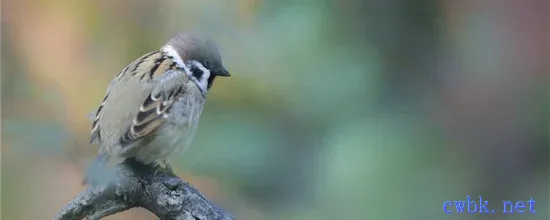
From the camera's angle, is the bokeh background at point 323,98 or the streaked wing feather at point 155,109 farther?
the bokeh background at point 323,98

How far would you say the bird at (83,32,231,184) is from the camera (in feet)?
3.15

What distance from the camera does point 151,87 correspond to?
100cm

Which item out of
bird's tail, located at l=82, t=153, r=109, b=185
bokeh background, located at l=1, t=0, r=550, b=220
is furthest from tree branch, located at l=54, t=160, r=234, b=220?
bokeh background, located at l=1, t=0, r=550, b=220

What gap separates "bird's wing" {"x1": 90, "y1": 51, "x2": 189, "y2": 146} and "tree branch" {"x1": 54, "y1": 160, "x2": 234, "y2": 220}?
6 centimetres

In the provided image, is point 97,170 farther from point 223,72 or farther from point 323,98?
point 323,98

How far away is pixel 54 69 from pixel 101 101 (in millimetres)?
113

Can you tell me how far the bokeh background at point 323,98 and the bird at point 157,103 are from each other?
0.04 meters

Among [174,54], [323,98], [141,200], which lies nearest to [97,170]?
[141,200]

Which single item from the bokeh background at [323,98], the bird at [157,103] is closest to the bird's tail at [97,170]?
the bird at [157,103]

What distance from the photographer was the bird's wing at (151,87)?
967 mm

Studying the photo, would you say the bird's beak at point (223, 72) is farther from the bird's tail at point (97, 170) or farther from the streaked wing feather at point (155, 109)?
the bird's tail at point (97, 170)

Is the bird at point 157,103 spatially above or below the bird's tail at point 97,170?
above

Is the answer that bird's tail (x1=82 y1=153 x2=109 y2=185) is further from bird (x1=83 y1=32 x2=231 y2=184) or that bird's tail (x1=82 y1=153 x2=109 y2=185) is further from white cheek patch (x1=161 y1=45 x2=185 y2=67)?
white cheek patch (x1=161 y1=45 x2=185 y2=67)

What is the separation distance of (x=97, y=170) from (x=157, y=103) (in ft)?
0.40
